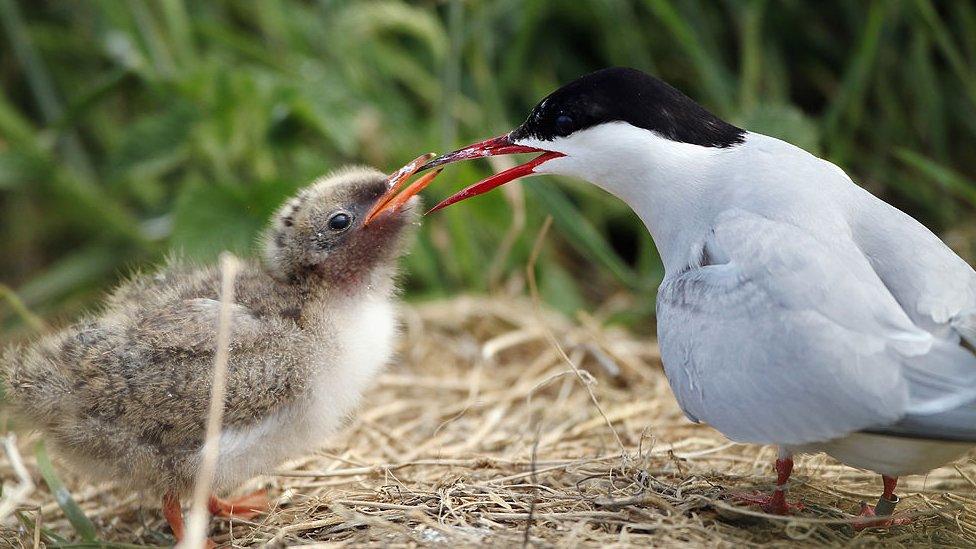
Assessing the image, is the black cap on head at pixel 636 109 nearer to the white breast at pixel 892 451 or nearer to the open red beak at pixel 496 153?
the open red beak at pixel 496 153

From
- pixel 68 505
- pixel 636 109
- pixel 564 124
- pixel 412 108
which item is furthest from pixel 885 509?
pixel 412 108

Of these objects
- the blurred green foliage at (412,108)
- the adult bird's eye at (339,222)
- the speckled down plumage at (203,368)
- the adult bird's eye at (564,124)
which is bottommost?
the speckled down plumage at (203,368)

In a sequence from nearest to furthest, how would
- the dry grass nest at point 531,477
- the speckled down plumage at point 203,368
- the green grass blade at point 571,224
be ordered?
the dry grass nest at point 531,477 < the speckled down plumage at point 203,368 < the green grass blade at point 571,224

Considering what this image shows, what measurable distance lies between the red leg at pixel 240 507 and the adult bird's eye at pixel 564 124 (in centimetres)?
138

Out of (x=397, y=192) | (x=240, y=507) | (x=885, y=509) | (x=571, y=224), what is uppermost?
(x=571, y=224)

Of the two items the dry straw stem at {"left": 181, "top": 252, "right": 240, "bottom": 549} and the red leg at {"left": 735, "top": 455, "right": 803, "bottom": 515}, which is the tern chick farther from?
the red leg at {"left": 735, "top": 455, "right": 803, "bottom": 515}

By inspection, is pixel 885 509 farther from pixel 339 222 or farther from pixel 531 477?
pixel 339 222

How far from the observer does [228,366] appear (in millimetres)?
2795

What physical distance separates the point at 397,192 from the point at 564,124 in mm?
562

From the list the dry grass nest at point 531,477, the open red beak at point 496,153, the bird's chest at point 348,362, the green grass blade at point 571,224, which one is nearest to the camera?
the dry grass nest at point 531,477

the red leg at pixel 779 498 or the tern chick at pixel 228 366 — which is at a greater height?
the tern chick at pixel 228 366

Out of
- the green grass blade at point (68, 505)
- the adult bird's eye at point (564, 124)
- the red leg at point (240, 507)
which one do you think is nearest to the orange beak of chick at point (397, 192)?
the adult bird's eye at point (564, 124)

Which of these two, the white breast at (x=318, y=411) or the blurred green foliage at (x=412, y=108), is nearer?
the white breast at (x=318, y=411)

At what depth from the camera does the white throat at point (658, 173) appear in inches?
116
